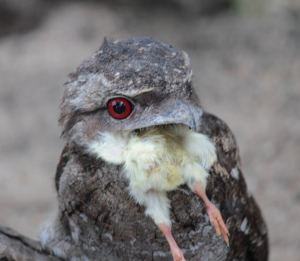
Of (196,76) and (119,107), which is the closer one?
(119,107)

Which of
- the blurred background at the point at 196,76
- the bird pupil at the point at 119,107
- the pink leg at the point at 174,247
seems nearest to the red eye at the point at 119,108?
the bird pupil at the point at 119,107

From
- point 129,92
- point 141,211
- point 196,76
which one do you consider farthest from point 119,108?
point 196,76

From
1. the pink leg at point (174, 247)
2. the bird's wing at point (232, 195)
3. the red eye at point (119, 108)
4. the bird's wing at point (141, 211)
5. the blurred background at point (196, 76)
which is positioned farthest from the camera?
the blurred background at point (196, 76)

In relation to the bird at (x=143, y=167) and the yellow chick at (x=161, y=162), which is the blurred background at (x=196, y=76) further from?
the yellow chick at (x=161, y=162)

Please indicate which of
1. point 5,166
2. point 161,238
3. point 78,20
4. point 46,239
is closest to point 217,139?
point 161,238

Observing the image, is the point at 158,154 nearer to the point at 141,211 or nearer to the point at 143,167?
the point at 143,167

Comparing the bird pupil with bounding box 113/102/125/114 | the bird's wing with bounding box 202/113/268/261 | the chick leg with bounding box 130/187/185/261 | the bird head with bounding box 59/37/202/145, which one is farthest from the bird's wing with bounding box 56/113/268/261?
the bird pupil with bounding box 113/102/125/114
